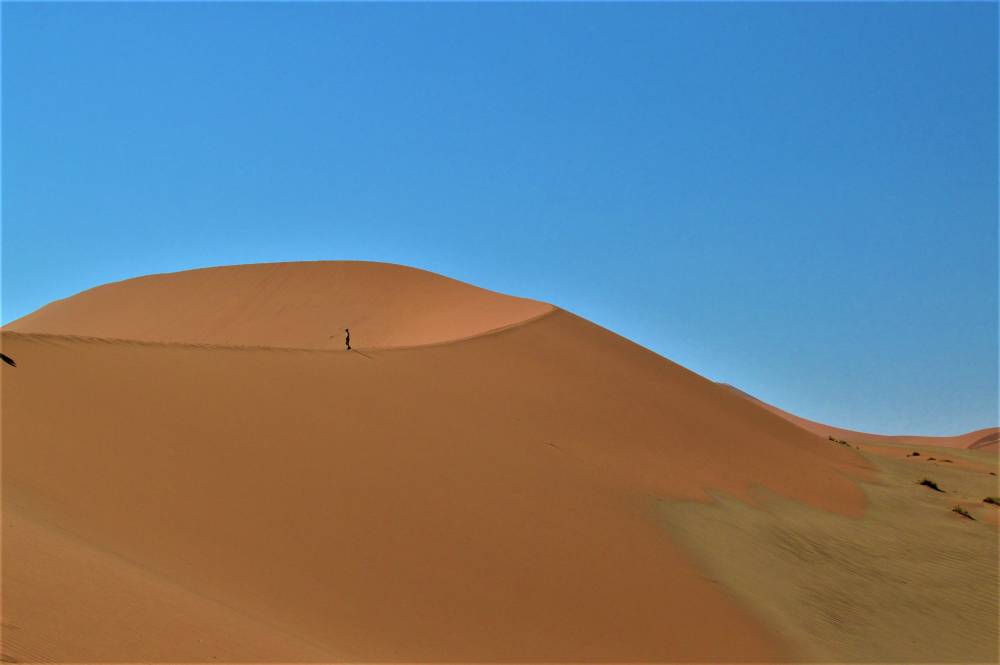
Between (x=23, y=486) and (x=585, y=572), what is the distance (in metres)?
7.44

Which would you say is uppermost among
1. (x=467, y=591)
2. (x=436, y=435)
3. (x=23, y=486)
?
(x=436, y=435)

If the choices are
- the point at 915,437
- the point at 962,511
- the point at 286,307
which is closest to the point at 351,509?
the point at 962,511

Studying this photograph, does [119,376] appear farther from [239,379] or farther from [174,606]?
[174,606]

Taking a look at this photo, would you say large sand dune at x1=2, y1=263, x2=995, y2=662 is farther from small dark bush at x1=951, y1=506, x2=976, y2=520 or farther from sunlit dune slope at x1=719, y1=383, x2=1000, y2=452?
sunlit dune slope at x1=719, y1=383, x2=1000, y2=452

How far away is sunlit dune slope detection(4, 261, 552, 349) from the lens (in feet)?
130

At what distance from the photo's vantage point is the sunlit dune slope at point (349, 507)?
945 cm

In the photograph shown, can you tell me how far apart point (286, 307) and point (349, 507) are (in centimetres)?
3744

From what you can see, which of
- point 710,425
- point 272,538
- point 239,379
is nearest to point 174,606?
point 272,538

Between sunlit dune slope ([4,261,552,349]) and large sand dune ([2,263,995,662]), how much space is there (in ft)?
44.9

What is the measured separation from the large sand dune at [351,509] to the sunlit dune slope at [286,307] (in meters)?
13.7

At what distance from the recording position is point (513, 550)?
42.6 ft

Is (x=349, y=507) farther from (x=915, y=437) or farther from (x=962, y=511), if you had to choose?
(x=915, y=437)

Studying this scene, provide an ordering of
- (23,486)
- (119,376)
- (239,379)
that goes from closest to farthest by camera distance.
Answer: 1. (23,486)
2. (119,376)
3. (239,379)

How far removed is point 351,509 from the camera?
1238 centimetres
